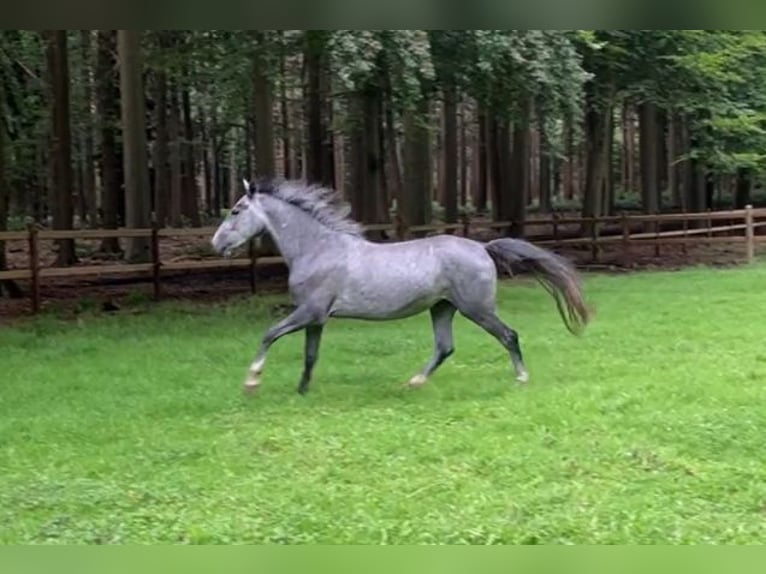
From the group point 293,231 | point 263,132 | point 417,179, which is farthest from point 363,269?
point 417,179

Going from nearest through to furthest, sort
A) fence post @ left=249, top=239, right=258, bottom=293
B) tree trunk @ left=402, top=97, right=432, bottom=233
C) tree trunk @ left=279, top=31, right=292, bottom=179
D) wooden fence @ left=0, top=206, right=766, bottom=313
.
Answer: wooden fence @ left=0, top=206, right=766, bottom=313, fence post @ left=249, top=239, right=258, bottom=293, tree trunk @ left=402, top=97, right=432, bottom=233, tree trunk @ left=279, top=31, right=292, bottom=179

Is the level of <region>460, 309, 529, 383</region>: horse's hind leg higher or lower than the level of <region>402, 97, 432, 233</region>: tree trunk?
lower

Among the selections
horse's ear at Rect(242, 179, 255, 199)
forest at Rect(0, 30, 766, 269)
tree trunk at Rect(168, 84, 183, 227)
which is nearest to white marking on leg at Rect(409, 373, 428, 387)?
horse's ear at Rect(242, 179, 255, 199)

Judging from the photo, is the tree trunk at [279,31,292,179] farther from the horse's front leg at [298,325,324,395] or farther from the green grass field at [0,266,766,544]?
the horse's front leg at [298,325,324,395]

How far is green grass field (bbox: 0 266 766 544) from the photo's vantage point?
4.12 metres

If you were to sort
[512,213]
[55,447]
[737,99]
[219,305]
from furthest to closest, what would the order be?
1. [512,213]
2. [737,99]
3. [219,305]
4. [55,447]

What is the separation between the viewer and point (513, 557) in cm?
173

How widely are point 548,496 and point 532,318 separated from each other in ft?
22.6

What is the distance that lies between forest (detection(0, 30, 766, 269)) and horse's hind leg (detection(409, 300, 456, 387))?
2080mm

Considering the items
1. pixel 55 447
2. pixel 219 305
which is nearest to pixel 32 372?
pixel 55 447

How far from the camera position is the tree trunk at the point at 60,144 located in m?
14.6

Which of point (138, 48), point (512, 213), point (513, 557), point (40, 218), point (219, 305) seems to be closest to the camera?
point (513, 557)

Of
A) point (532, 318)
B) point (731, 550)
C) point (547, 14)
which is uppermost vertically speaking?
point (547, 14)

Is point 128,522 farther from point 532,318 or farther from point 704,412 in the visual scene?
point 532,318
